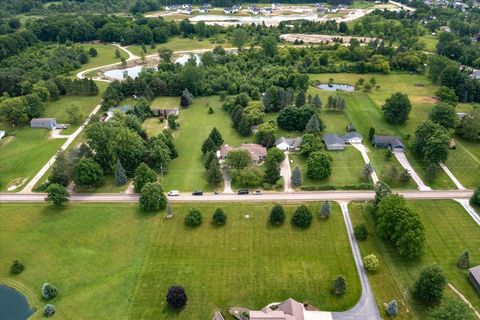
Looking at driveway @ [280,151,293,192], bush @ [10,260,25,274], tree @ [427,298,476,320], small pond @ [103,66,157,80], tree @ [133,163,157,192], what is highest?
tree @ [427,298,476,320]

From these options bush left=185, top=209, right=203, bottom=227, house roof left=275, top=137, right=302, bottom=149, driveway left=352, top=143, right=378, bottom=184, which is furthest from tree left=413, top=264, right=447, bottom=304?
house roof left=275, top=137, right=302, bottom=149

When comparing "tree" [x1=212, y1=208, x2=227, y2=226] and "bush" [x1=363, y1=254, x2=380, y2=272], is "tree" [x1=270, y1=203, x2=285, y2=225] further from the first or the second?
"bush" [x1=363, y1=254, x2=380, y2=272]

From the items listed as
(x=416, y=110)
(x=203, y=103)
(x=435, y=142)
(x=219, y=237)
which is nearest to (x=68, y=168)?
(x=219, y=237)

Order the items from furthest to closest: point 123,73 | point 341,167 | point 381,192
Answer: point 123,73 → point 341,167 → point 381,192

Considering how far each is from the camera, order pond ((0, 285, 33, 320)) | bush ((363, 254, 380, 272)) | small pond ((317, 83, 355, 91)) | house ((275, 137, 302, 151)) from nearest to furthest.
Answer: pond ((0, 285, 33, 320)) → bush ((363, 254, 380, 272)) → house ((275, 137, 302, 151)) → small pond ((317, 83, 355, 91))

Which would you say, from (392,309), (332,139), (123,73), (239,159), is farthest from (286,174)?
(123,73)

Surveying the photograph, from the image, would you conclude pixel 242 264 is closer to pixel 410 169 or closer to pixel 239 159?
pixel 239 159
